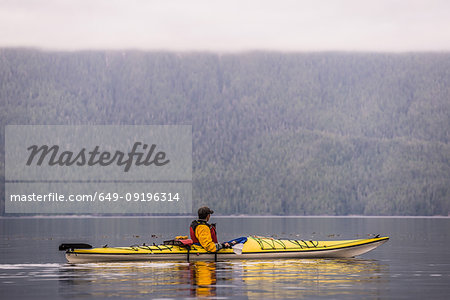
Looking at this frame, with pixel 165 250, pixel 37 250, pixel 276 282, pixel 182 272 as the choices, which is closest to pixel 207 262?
pixel 165 250

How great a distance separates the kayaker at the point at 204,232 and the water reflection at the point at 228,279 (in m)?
0.80

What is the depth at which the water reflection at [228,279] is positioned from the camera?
31105 millimetres

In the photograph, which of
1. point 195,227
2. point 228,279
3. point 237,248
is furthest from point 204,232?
point 228,279

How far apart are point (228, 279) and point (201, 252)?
24.4 feet

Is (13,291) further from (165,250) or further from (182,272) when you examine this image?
(165,250)

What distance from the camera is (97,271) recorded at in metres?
39.1

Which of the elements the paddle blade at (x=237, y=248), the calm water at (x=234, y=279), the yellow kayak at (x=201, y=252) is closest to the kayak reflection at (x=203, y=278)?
the calm water at (x=234, y=279)

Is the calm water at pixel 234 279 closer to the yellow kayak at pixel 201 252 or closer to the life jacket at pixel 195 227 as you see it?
the yellow kayak at pixel 201 252

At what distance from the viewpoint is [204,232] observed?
137 feet

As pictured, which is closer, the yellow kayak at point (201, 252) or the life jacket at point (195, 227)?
the life jacket at point (195, 227)

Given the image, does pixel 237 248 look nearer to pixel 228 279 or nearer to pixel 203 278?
pixel 203 278

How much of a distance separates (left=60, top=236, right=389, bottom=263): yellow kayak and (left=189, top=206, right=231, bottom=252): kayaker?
314 mm

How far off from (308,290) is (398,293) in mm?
2898

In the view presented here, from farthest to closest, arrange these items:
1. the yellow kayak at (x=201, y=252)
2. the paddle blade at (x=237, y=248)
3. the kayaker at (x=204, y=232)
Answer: the paddle blade at (x=237, y=248) → the yellow kayak at (x=201, y=252) → the kayaker at (x=204, y=232)
